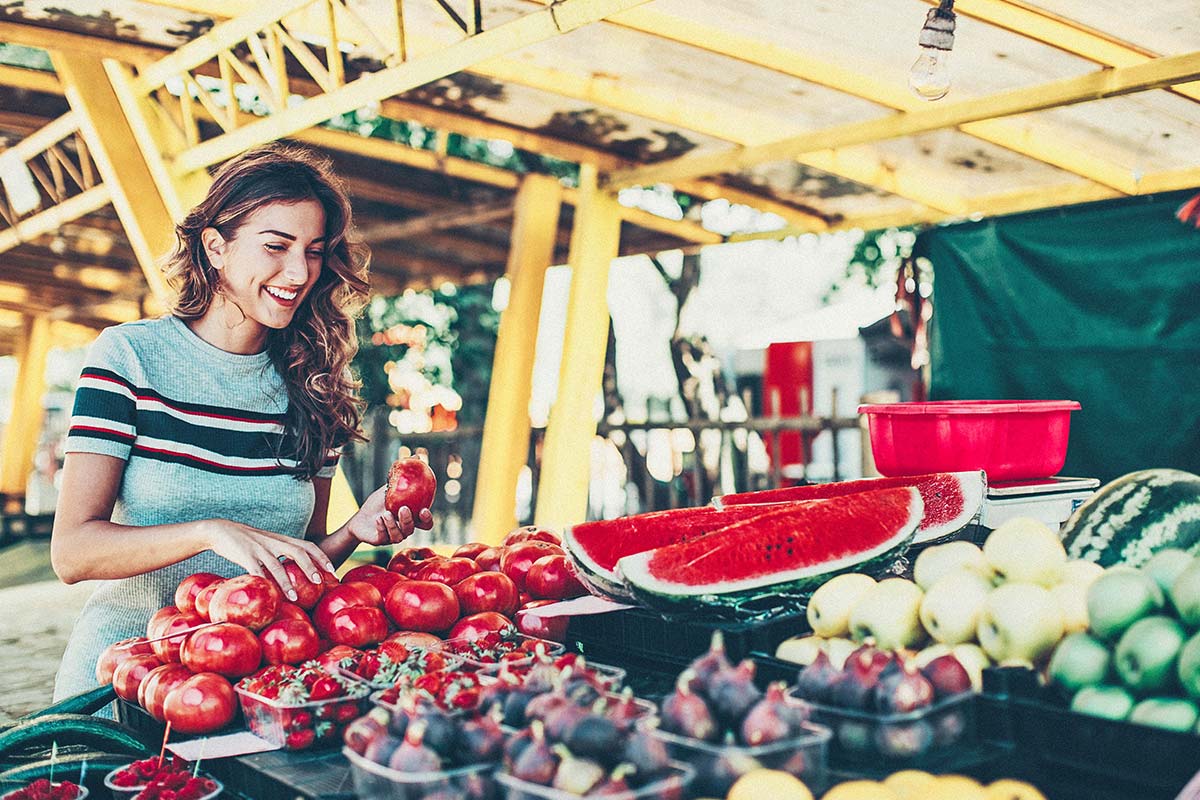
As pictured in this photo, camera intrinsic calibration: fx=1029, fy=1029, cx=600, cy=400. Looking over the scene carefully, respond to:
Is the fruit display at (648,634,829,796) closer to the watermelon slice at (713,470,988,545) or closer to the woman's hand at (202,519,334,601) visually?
the woman's hand at (202,519,334,601)

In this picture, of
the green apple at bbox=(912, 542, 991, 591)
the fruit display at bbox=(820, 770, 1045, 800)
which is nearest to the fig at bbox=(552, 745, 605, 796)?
the fruit display at bbox=(820, 770, 1045, 800)

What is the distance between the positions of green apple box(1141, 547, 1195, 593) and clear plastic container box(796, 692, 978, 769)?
48cm

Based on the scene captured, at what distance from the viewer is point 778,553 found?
236cm

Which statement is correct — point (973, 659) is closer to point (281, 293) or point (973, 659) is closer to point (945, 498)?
point (945, 498)

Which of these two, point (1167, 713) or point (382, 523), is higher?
point (382, 523)

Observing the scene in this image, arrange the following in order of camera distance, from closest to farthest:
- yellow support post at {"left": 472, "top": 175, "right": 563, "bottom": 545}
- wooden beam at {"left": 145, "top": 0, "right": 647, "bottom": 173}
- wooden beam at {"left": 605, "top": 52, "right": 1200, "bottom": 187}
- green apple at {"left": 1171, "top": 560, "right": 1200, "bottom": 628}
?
green apple at {"left": 1171, "top": 560, "right": 1200, "bottom": 628} → wooden beam at {"left": 145, "top": 0, "right": 647, "bottom": 173} → wooden beam at {"left": 605, "top": 52, "right": 1200, "bottom": 187} → yellow support post at {"left": 472, "top": 175, "right": 563, "bottom": 545}

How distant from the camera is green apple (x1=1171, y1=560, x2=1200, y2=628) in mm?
1671

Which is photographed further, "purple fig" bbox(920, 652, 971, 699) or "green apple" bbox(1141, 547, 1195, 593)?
"green apple" bbox(1141, 547, 1195, 593)

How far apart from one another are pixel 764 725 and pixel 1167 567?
0.91 metres

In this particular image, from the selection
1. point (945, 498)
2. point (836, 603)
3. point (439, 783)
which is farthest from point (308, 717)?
point (945, 498)

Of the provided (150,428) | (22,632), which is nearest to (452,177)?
(22,632)

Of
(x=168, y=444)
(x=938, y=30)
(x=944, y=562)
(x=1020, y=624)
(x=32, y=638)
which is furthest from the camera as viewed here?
Answer: (x=32, y=638)

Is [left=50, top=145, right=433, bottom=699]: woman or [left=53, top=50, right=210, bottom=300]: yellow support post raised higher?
[left=53, top=50, right=210, bottom=300]: yellow support post

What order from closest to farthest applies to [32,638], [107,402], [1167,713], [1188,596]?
[1167,713]
[1188,596]
[107,402]
[32,638]
